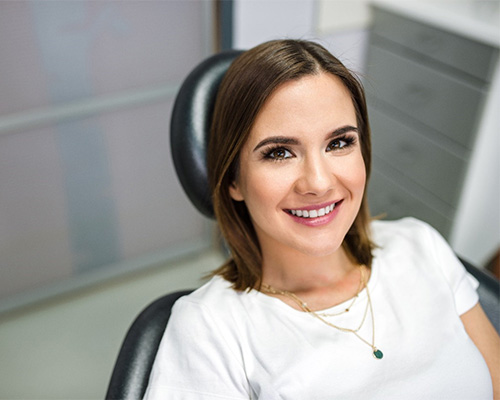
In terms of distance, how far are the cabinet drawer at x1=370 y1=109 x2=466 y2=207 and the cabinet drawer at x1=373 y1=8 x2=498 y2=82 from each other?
307 mm

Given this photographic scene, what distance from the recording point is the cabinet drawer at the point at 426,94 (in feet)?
6.62

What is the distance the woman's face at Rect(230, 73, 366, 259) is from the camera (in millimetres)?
955

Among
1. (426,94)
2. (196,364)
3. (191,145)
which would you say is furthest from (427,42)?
(196,364)

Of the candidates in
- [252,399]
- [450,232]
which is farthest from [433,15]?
[252,399]

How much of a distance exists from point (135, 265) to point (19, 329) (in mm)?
489

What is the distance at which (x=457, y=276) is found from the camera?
3.82ft

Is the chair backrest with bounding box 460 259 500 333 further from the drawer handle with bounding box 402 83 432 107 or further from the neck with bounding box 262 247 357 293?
the drawer handle with bounding box 402 83 432 107

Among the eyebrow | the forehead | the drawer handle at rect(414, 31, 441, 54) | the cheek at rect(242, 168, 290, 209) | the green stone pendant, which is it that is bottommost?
the green stone pendant

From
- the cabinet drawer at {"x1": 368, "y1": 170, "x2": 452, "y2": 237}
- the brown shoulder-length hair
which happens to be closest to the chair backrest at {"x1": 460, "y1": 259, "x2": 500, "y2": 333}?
the brown shoulder-length hair

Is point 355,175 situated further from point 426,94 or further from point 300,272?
point 426,94

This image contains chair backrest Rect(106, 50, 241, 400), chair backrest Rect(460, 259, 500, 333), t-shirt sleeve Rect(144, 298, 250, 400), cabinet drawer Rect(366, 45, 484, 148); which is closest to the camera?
t-shirt sleeve Rect(144, 298, 250, 400)

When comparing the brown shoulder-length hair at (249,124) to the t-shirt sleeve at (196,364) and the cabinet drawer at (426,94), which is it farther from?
the cabinet drawer at (426,94)

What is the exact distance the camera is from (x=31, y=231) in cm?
206

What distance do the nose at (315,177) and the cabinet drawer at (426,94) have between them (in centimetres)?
112
